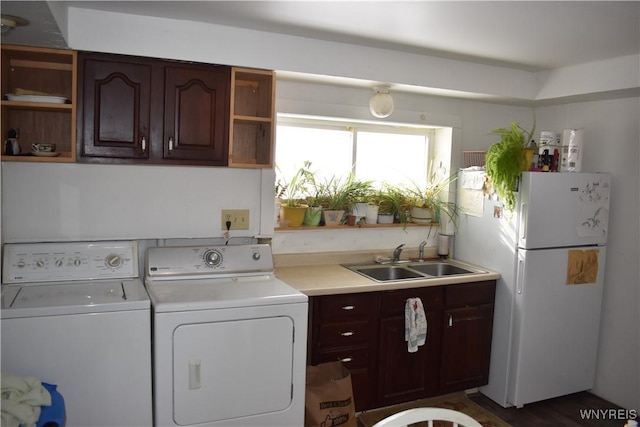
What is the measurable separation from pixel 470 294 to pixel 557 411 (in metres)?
0.97

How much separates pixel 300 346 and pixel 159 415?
28.6 inches

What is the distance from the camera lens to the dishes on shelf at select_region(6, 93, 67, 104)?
2443 mm

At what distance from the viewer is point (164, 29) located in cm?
263

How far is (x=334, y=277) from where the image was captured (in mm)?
3125

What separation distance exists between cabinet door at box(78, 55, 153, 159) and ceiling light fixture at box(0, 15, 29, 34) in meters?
0.42

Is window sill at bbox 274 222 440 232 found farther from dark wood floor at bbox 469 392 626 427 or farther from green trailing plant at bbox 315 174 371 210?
dark wood floor at bbox 469 392 626 427

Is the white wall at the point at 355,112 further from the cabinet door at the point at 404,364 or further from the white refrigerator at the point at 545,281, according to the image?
the cabinet door at the point at 404,364

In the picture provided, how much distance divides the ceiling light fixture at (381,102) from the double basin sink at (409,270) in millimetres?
1042

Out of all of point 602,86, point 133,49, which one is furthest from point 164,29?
point 602,86

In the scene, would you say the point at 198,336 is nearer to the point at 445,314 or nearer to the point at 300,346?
the point at 300,346

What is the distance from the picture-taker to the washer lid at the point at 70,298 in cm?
211

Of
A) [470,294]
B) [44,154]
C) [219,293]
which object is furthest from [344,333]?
[44,154]

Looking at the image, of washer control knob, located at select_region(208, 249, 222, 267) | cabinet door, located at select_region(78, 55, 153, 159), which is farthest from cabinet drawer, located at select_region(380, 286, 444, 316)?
cabinet door, located at select_region(78, 55, 153, 159)

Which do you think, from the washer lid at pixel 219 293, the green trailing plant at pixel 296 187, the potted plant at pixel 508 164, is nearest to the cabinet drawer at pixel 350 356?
the washer lid at pixel 219 293
